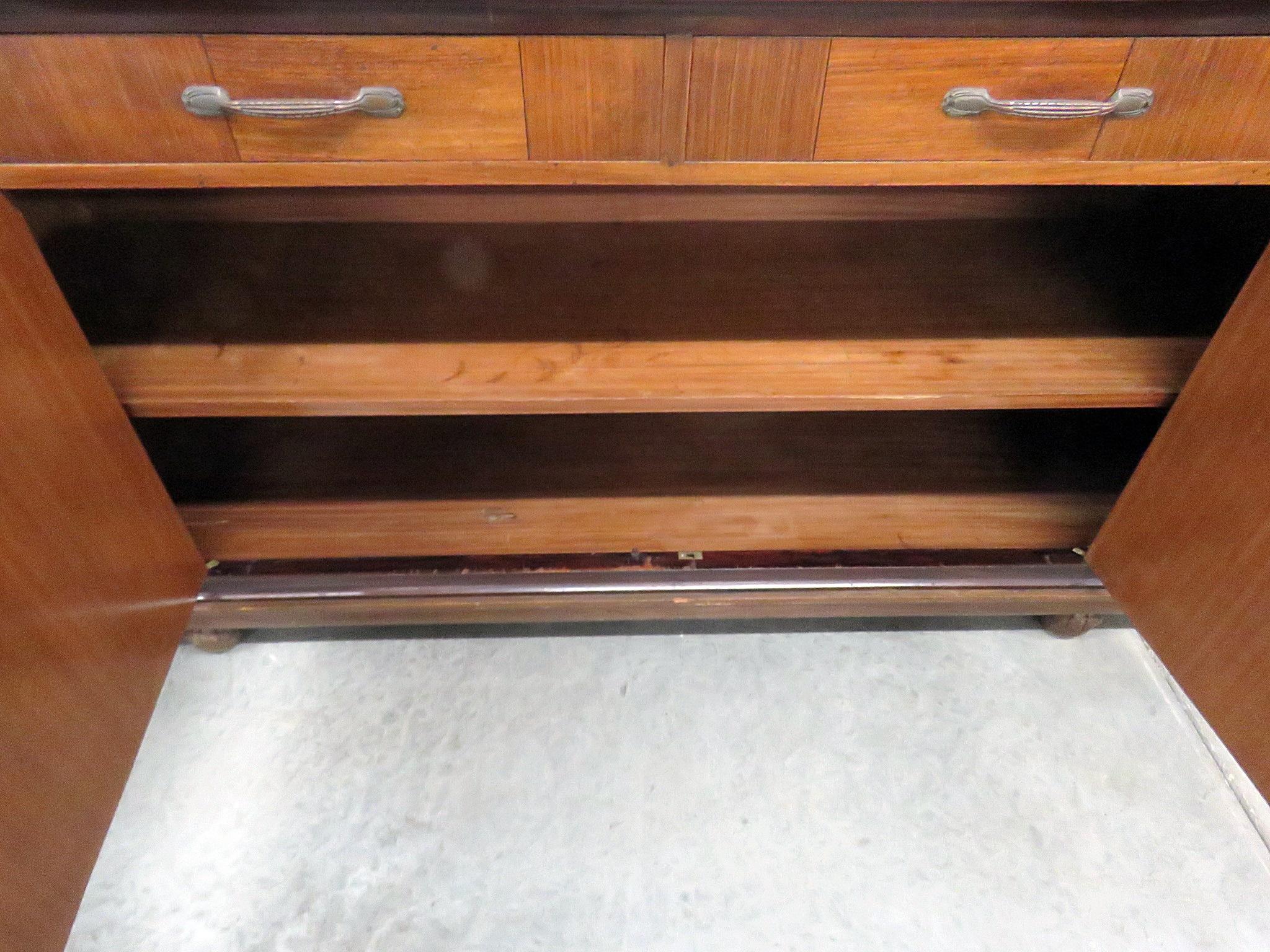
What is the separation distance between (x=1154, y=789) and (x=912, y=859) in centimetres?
28

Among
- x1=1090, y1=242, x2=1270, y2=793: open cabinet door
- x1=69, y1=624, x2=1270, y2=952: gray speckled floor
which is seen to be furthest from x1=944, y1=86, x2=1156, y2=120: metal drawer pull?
x1=69, y1=624, x2=1270, y2=952: gray speckled floor

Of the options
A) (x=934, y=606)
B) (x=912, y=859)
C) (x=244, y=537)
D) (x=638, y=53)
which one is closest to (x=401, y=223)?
(x=244, y=537)

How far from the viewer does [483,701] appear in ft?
2.99

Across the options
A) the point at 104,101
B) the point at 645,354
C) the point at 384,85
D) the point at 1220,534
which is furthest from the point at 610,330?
the point at 1220,534

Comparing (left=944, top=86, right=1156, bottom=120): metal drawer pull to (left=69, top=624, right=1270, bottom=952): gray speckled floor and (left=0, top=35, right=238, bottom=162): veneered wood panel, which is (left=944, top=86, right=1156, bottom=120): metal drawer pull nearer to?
(left=0, top=35, right=238, bottom=162): veneered wood panel

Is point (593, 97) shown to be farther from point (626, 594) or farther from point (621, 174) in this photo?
point (626, 594)

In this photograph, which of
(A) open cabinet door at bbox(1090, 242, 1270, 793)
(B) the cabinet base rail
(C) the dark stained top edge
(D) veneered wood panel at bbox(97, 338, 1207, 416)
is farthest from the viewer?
(B) the cabinet base rail

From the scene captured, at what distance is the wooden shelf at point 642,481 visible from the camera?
0.92 m

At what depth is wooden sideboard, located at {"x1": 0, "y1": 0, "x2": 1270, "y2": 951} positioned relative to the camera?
53 cm

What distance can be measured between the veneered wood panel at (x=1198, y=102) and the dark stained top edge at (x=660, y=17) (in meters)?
0.01

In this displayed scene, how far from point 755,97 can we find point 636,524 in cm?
49

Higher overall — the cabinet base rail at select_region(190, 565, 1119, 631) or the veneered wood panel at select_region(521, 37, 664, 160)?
the veneered wood panel at select_region(521, 37, 664, 160)

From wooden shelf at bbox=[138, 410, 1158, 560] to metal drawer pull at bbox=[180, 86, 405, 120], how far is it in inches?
19.1

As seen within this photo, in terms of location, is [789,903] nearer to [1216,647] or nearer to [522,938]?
[522,938]
